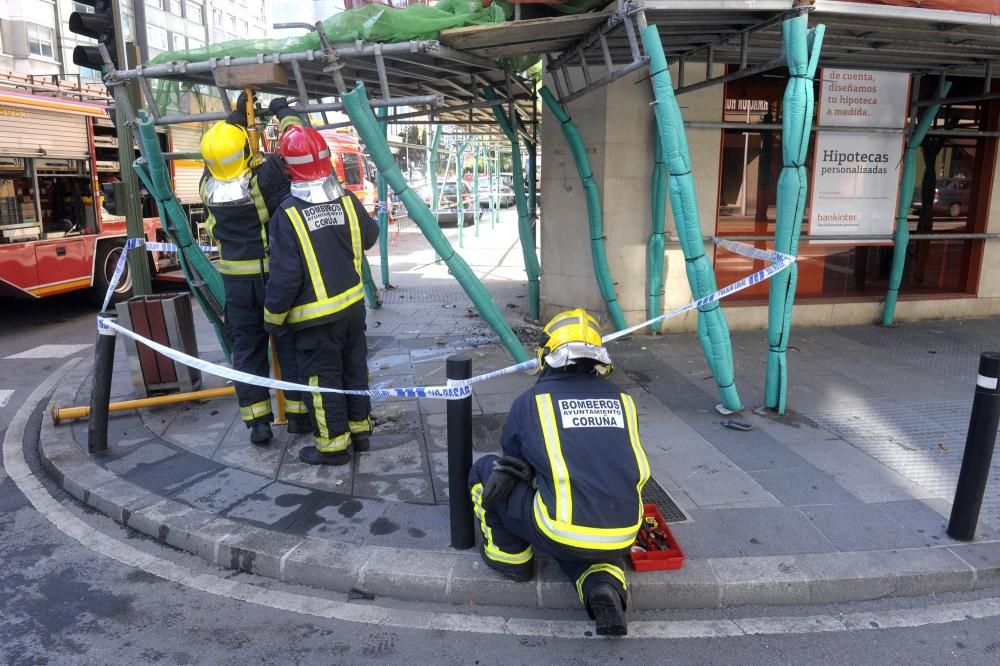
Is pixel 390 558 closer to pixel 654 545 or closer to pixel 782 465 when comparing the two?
pixel 654 545

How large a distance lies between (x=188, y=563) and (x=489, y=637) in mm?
1748

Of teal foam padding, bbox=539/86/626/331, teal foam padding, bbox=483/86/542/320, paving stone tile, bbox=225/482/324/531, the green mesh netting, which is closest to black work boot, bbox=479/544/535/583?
paving stone tile, bbox=225/482/324/531

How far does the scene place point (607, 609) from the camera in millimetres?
2963

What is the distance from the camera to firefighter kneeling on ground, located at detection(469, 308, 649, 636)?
296 centimetres

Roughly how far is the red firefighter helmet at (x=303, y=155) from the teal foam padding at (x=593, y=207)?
320 centimetres

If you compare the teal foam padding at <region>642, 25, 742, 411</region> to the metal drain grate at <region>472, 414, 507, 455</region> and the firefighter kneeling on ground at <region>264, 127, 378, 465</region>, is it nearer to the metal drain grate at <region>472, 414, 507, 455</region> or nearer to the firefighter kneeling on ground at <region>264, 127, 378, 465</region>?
the metal drain grate at <region>472, 414, 507, 455</region>

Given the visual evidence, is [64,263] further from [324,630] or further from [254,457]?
[324,630]

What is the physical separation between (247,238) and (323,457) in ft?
5.25

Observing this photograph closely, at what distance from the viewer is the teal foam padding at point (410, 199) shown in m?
5.03

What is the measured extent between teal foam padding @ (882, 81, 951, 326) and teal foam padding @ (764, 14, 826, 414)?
349 cm

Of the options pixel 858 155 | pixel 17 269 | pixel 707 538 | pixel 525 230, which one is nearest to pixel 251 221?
pixel 707 538

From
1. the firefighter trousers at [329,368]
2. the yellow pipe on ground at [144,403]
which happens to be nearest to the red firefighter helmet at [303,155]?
the firefighter trousers at [329,368]

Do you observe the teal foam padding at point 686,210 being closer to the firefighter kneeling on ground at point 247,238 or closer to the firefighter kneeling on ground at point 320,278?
the firefighter kneeling on ground at point 320,278

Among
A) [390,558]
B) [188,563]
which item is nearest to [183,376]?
[188,563]
